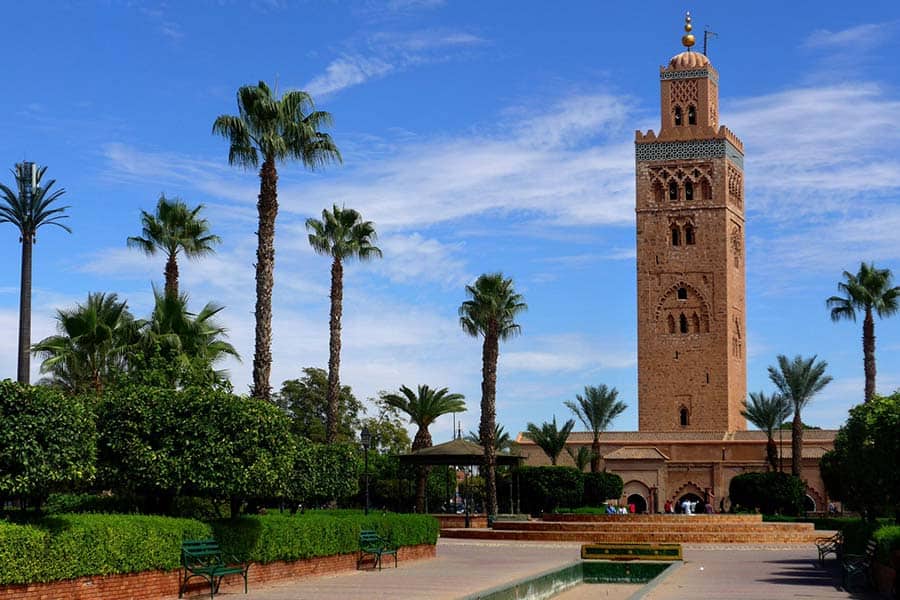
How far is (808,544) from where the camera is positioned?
116 ft

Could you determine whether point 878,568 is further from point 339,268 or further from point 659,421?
point 659,421

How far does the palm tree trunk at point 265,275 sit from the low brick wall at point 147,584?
5711 mm

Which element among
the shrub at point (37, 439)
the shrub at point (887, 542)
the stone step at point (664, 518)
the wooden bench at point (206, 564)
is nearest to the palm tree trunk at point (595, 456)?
the stone step at point (664, 518)

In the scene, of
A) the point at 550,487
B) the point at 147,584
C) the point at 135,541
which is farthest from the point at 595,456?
the point at 135,541

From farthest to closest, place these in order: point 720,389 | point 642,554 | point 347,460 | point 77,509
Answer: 1. point 720,389
2. point 347,460
3. point 642,554
4. point 77,509

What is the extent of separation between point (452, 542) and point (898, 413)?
16.2m

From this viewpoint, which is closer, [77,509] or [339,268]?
[77,509]

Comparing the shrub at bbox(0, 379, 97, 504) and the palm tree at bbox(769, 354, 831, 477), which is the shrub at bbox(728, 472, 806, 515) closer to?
the palm tree at bbox(769, 354, 831, 477)

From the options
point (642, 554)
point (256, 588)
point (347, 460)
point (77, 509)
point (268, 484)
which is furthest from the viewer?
point (347, 460)

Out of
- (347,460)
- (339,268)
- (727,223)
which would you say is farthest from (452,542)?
(727,223)

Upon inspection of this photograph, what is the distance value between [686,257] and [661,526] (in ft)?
91.0

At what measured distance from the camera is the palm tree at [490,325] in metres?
43.2

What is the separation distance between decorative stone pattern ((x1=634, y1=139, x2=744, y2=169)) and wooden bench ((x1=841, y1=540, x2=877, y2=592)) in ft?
143

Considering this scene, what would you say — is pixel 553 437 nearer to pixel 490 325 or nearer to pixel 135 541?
pixel 490 325
